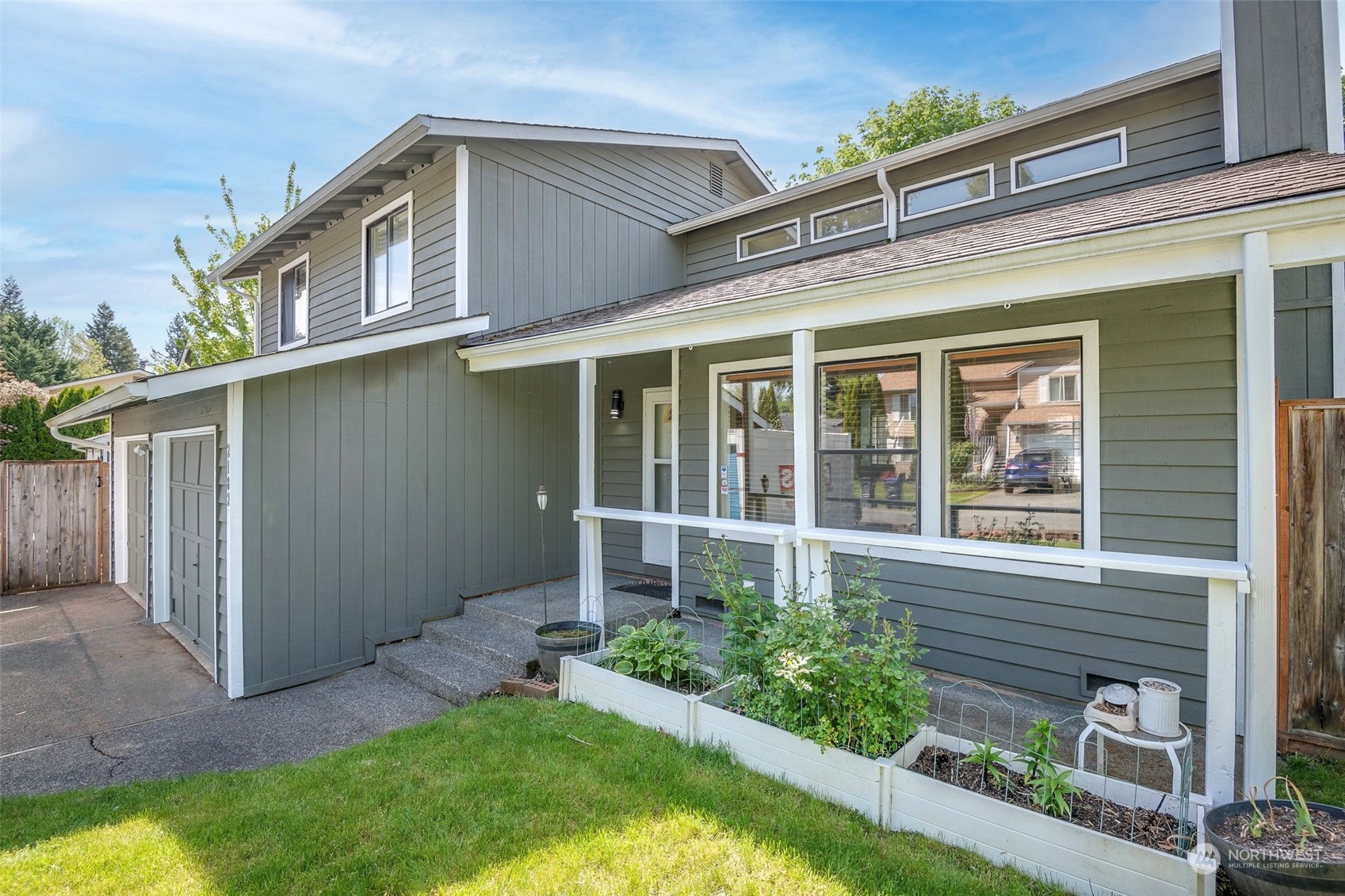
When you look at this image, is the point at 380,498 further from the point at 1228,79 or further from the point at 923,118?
the point at 923,118

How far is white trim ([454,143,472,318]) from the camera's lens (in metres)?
6.37

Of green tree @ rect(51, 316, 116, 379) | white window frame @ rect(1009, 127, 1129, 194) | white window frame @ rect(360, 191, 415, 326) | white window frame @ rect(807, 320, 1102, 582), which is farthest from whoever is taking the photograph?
green tree @ rect(51, 316, 116, 379)

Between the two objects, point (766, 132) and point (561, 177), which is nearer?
point (561, 177)

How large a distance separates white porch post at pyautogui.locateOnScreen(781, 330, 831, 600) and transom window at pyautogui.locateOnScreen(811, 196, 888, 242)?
3.05 meters

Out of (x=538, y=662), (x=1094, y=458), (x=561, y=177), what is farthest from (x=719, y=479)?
(x=561, y=177)

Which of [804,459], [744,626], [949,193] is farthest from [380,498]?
[949,193]

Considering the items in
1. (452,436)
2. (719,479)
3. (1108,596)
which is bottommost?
(1108,596)

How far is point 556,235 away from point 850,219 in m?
3.40

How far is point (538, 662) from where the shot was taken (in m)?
4.80

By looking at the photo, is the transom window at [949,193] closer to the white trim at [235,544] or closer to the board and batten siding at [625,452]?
the board and batten siding at [625,452]

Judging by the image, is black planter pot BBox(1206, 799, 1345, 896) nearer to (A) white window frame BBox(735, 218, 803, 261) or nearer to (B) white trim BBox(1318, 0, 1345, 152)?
(B) white trim BBox(1318, 0, 1345, 152)

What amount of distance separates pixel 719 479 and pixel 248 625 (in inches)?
168

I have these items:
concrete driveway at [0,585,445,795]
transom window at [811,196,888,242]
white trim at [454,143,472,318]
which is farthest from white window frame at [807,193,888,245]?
concrete driveway at [0,585,445,795]

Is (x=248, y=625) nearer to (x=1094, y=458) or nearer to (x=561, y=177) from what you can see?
(x=561, y=177)
